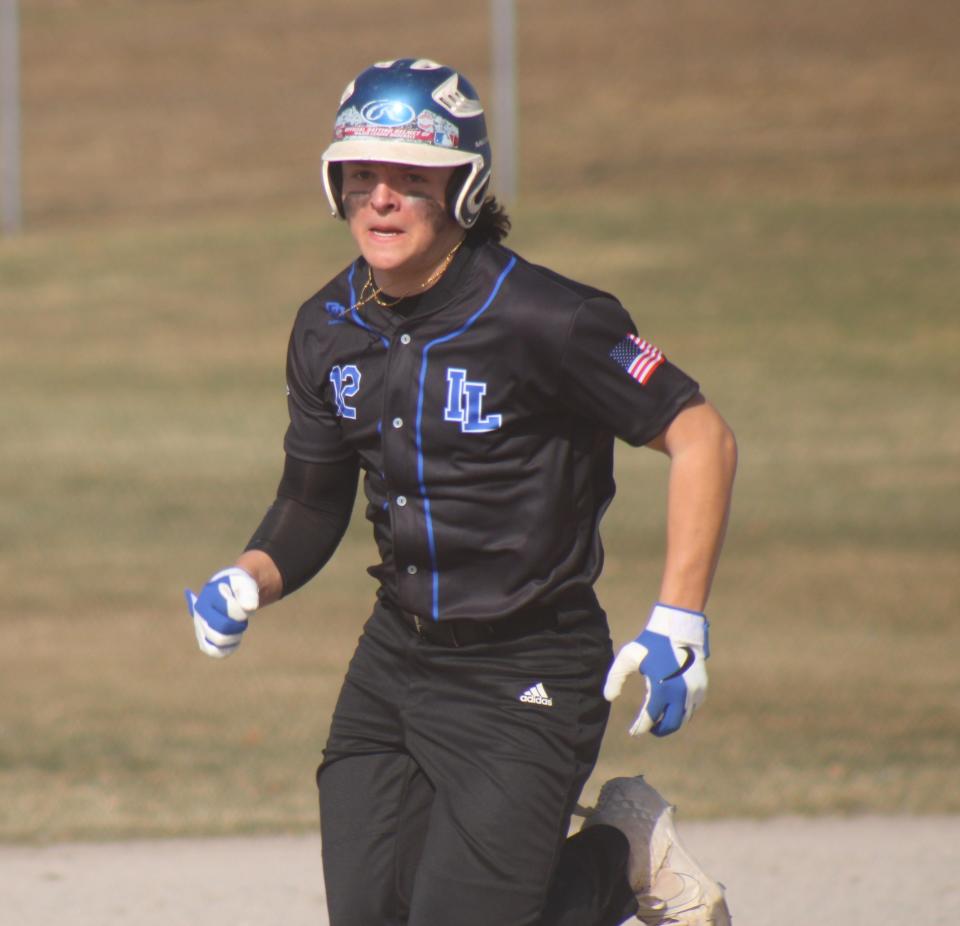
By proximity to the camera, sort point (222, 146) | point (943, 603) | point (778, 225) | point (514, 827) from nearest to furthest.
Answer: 1. point (514, 827)
2. point (943, 603)
3. point (778, 225)
4. point (222, 146)

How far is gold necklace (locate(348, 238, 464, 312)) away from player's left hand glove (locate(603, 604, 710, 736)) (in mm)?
756

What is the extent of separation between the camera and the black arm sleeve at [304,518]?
12.8ft

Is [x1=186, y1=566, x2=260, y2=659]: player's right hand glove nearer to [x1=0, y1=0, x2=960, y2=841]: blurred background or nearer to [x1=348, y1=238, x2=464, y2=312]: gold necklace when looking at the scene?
[x1=348, y1=238, x2=464, y2=312]: gold necklace

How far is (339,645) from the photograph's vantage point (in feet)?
30.6

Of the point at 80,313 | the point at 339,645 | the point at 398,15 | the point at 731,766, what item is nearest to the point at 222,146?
the point at 398,15

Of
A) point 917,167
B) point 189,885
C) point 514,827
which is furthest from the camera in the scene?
point 917,167

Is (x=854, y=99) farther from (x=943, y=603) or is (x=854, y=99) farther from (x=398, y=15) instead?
(x=943, y=603)

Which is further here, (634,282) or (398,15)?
(398,15)

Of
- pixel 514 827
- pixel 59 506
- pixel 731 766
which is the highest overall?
pixel 514 827

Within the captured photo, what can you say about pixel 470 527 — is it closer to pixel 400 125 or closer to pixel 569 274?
pixel 400 125

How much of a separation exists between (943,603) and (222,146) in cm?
1733

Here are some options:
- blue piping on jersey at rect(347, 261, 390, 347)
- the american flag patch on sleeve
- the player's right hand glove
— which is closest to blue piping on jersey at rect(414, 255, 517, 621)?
blue piping on jersey at rect(347, 261, 390, 347)

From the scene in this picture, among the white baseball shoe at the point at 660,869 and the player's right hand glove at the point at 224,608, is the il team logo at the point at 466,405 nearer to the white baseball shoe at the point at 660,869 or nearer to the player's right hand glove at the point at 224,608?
the player's right hand glove at the point at 224,608

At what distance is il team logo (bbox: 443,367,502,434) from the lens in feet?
11.5
